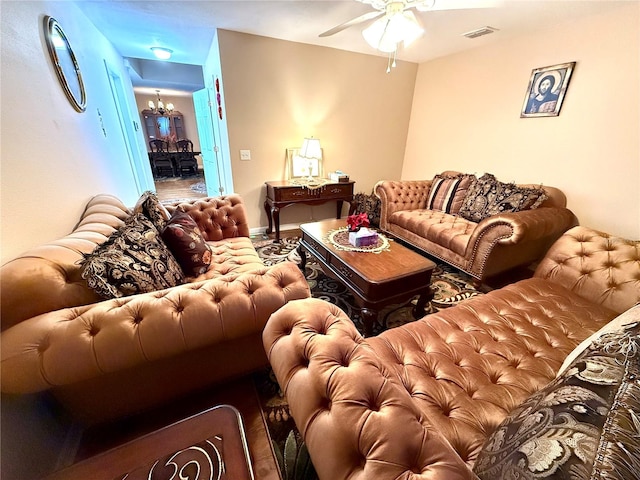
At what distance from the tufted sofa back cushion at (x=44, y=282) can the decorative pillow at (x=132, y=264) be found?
0.21 ft

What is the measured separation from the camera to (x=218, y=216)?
2160 mm

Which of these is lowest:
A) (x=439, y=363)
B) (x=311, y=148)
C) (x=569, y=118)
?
(x=439, y=363)

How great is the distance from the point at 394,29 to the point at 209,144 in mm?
3467

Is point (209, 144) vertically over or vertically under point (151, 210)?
over

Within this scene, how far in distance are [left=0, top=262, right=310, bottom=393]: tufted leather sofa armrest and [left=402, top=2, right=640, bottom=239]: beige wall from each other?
2.95 metres

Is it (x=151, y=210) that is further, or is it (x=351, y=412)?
Answer: (x=151, y=210)

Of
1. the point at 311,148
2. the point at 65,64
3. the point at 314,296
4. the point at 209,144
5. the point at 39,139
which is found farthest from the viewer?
the point at 209,144

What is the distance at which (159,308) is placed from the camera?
0.93 meters

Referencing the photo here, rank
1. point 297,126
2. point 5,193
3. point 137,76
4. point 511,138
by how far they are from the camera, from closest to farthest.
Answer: point 5,193 < point 511,138 < point 297,126 < point 137,76

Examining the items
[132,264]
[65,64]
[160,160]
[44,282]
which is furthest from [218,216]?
[160,160]

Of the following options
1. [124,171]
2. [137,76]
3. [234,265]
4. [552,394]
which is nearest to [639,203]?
[552,394]

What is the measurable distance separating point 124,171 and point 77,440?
275cm

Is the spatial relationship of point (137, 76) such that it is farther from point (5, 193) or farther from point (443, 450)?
point (443, 450)

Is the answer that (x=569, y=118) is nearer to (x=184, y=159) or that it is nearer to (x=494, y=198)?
(x=494, y=198)
